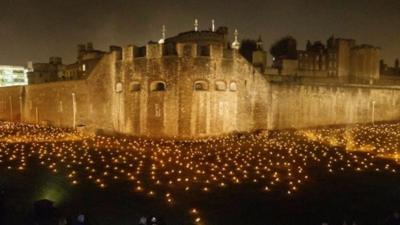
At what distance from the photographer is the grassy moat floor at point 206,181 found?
9.93 metres

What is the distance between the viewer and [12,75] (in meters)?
99.8

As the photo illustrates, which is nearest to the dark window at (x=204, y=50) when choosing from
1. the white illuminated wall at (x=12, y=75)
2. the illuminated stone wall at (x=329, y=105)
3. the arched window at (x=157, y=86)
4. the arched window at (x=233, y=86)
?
the arched window at (x=233, y=86)

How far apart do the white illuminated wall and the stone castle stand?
211 ft

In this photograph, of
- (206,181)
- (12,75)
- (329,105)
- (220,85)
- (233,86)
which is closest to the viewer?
(206,181)

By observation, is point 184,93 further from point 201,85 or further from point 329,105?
point 329,105

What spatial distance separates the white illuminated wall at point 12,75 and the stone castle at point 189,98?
64.4m

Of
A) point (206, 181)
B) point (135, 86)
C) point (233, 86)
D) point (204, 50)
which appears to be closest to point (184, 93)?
point (204, 50)

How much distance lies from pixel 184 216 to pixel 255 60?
Result: 46.1m

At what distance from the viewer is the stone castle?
2442 cm

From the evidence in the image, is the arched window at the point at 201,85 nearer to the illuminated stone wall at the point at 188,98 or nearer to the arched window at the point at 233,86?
the illuminated stone wall at the point at 188,98

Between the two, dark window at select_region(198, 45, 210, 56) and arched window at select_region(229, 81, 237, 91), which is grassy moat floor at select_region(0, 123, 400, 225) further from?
dark window at select_region(198, 45, 210, 56)

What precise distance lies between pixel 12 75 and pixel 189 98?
Answer: 8769cm

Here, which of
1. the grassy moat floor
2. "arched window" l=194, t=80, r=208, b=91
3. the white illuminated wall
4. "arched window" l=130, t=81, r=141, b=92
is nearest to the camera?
the grassy moat floor

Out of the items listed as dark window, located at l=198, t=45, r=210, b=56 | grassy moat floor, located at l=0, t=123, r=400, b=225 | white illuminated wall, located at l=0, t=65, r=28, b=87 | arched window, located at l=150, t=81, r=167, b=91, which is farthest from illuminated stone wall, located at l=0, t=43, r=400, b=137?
white illuminated wall, located at l=0, t=65, r=28, b=87
